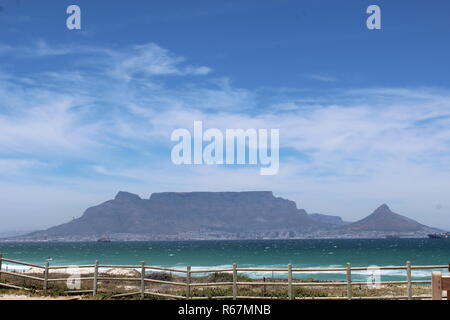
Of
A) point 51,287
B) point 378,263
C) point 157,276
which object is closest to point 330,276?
point 157,276

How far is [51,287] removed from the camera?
22.6 meters

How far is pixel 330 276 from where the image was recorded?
54.1 metres

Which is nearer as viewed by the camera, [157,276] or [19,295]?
[19,295]

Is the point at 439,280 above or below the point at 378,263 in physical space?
above

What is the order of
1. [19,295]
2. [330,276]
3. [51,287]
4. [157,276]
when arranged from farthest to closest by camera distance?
[330,276] → [157,276] → [51,287] → [19,295]
